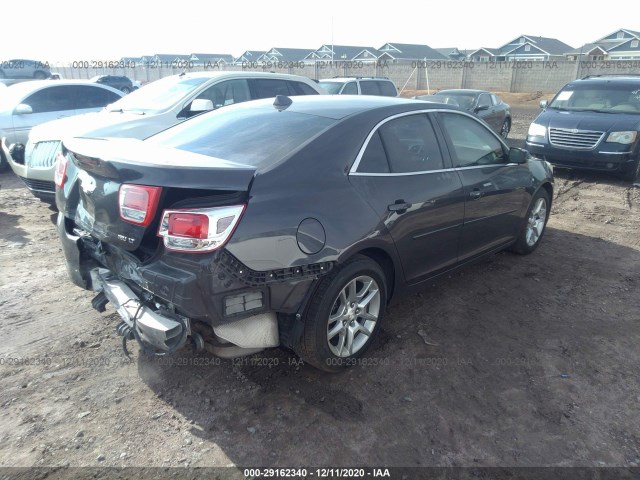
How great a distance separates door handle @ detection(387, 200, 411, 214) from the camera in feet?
11.1

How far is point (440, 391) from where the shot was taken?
3.22 m

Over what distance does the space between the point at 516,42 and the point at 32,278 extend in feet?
268

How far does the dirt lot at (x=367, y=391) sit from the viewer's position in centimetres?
271

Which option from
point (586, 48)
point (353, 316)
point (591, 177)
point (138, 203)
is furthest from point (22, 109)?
point (586, 48)

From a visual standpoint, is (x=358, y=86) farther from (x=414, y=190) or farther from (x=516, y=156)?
(x=414, y=190)

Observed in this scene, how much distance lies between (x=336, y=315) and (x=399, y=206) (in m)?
0.90

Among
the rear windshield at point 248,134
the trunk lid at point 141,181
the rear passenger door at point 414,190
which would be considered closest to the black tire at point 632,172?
the rear passenger door at point 414,190

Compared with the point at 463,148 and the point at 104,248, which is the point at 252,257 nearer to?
the point at 104,248

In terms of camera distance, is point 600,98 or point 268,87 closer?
point 268,87

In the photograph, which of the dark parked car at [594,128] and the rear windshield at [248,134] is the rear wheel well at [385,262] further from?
the dark parked car at [594,128]

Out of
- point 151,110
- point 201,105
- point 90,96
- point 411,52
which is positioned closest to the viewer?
point 201,105

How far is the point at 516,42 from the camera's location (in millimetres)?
73375

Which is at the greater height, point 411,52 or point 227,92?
point 411,52

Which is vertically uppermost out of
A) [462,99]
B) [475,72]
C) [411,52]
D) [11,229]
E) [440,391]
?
[411,52]
